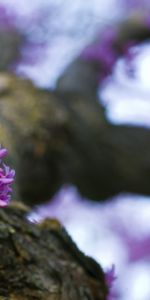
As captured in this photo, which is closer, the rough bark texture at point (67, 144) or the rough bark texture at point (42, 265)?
the rough bark texture at point (42, 265)

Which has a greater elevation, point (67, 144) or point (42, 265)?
point (67, 144)

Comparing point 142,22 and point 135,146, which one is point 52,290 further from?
point 142,22

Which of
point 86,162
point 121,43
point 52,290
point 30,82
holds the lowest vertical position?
point 52,290

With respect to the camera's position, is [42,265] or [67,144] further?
[67,144]

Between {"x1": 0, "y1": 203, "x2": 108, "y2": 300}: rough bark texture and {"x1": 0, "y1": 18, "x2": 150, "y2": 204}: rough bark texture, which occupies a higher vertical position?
{"x1": 0, "y1": 18, "x2": 150, "y2": 204}: rough bark texture

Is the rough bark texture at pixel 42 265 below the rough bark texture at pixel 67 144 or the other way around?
below

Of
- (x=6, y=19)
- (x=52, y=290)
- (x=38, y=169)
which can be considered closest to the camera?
(x=52, y=290)

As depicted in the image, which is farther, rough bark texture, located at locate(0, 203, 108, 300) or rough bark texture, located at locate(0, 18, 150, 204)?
rough bark texture, located at locate(0, 18, 150, 204)

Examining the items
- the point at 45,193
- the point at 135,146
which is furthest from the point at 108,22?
the point at 45,193
